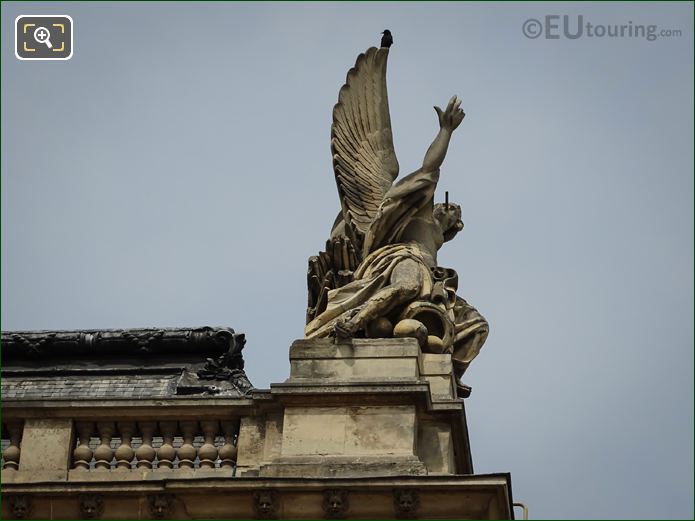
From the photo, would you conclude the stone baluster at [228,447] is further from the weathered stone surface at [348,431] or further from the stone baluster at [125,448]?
the stone baluster at [125,448]

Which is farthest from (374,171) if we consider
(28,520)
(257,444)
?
(28,520)

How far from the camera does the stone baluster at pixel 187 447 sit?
27.8 m

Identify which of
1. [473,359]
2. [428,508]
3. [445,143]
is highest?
[445,143]

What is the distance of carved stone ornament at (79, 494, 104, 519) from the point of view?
2697cm

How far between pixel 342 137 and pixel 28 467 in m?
6.20

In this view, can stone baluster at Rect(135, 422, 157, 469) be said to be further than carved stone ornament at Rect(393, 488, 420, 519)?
Yes

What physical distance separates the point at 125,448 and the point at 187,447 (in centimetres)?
64

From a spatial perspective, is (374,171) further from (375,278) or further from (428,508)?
(428,508)

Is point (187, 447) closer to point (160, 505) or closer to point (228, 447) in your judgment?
point (228, 447)

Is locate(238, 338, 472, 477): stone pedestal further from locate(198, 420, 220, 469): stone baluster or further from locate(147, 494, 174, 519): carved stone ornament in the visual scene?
locate(147, 494, 174, 519): carved stone ornament

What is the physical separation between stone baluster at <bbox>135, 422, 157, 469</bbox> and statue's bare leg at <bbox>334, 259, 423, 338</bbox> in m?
2.22

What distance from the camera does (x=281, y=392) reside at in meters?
28.0

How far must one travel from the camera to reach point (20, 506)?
2703cm

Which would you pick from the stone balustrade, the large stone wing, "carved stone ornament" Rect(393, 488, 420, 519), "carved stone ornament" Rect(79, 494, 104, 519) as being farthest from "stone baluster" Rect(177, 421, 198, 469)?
the large stone wing
